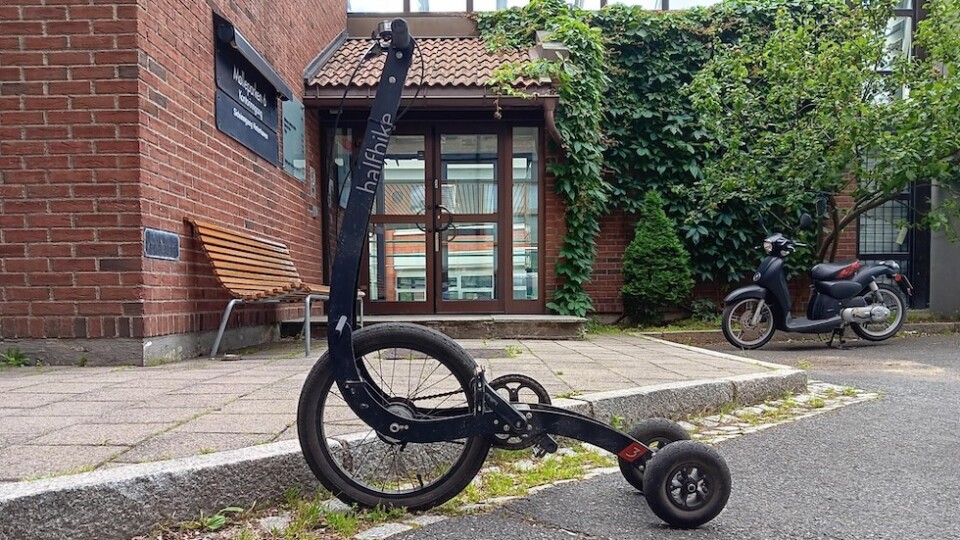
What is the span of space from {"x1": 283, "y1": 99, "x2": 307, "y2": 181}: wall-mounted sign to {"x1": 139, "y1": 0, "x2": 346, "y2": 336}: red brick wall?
309 millimetres

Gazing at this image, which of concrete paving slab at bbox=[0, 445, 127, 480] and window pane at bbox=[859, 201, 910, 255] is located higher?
window pane at bbox=[859, 201, 910, 255]

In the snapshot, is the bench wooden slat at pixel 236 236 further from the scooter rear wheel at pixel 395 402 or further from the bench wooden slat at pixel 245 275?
the scooter rear wheel at pixel 395 402

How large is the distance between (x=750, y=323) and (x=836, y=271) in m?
1.18

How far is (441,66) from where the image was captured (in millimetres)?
7727

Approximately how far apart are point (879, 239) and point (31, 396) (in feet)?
34.4

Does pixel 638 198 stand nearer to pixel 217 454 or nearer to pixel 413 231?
pixel 413 231

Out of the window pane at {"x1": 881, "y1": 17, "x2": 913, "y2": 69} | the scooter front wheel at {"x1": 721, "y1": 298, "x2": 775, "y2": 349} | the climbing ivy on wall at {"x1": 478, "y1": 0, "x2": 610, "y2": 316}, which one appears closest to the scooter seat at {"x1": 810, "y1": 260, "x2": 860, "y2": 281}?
the scooter front wheel at {"x1": 721, "y1": 298, "x2": 775, "y2": 349}

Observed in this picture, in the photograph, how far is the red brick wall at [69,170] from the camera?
3.94m

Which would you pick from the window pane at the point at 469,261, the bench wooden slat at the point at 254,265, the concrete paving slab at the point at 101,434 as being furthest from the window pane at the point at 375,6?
the concrete paving slab at the point at 101,434

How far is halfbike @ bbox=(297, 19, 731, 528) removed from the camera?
1.92m

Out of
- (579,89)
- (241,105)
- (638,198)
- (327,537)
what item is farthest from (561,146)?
(327,537)

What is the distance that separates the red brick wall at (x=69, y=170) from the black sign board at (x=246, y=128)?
3.67 feet

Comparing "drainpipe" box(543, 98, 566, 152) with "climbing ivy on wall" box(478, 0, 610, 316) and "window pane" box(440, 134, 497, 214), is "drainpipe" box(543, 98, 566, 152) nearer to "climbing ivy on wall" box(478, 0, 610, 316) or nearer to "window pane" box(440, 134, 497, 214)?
"climbing ivy on wall" box(478, 0, 610, 316)

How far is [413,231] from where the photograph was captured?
7922mm
